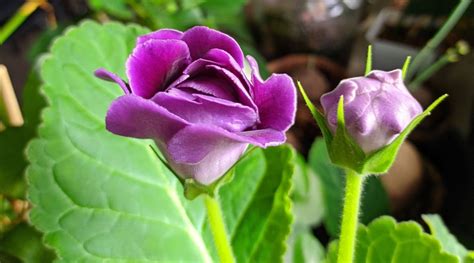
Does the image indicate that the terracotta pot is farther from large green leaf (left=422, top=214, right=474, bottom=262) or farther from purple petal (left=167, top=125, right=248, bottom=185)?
purple petal (left=167, top=125, right=248, bottom=185)

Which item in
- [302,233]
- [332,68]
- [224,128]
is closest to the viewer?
[224,128]

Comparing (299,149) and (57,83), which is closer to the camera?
(57,83)

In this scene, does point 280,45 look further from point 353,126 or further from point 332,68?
point 353,126

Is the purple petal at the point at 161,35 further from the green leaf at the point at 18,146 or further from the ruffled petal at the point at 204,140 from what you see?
the green leaf at the point at 18,146

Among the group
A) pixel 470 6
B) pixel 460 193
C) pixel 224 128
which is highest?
pixel 224 128

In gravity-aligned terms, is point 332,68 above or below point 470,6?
below

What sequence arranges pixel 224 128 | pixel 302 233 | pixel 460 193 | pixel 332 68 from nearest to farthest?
pixel 224 128, pixel 302 233, pixel 460 193, pixel 332 68

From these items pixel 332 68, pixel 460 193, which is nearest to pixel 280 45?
pixel 332 68

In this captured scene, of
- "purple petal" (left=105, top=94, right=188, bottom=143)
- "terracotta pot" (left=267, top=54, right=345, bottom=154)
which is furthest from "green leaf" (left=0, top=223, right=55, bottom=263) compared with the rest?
"terracotta pot" (left=267, top=54, right=345, bottom=154)
